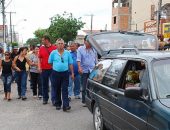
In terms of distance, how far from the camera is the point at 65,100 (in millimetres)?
9984

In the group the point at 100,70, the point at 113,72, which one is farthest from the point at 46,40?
the point at 113,72

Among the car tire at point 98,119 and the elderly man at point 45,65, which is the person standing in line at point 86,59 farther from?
the car tire at point 98,119

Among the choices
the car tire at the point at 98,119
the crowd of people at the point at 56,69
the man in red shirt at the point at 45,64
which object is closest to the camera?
the car tire at the point at 98,119

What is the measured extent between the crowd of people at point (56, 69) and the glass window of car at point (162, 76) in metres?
4.93

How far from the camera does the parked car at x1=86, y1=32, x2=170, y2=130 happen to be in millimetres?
4754

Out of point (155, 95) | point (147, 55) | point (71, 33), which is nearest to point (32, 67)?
point (147, 55)

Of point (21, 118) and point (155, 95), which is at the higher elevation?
point (155, 95)

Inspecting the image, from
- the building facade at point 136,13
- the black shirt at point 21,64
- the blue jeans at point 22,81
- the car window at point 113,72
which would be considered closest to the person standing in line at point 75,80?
the blue jeans at point 22,81

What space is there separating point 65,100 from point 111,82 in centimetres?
364

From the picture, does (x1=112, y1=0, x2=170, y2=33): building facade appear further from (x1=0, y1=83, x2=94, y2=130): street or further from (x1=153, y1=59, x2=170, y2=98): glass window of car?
(x1=153, y1=59, x2=170, y2=98): glass window of car

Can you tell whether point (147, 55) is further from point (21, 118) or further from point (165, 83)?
point (21, 118)

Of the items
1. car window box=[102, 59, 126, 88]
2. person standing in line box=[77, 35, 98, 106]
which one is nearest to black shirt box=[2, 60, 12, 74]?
person standing in line box=[77, 35, 98, 106]

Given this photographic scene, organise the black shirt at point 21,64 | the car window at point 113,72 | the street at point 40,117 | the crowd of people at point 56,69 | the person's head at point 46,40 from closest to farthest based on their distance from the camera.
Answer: the car window at point 113,72, the street at point 40,117, the crowd of people at point 56,69, the person's head at point 46,40, the black shirt at point 21,64

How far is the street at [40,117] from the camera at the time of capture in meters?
8.38
